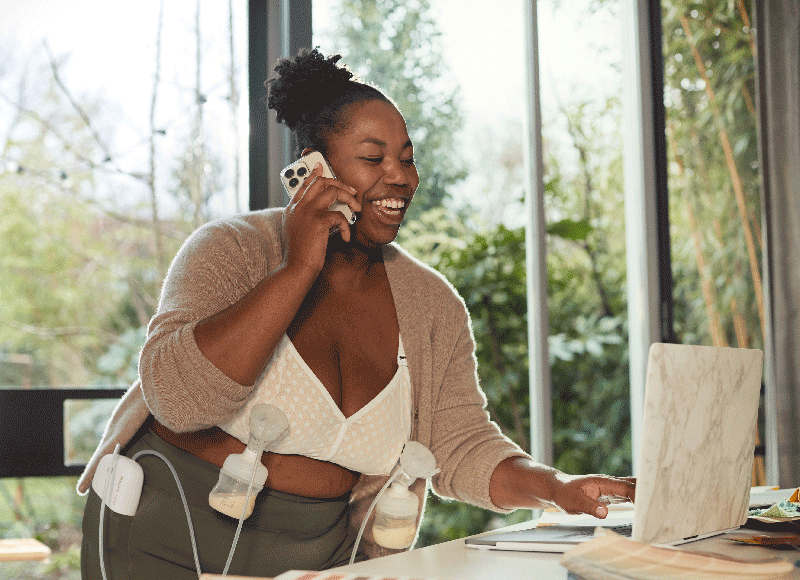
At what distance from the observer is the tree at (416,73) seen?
8.45ft

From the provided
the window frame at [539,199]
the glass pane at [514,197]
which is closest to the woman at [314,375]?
the window frame at [539,199]

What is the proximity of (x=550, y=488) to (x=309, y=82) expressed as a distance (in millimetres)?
849

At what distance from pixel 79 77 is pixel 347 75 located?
0.91 m

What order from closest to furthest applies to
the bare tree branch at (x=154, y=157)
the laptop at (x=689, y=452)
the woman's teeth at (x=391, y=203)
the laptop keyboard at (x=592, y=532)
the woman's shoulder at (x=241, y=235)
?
1. the laptop at (x=689, y=452)
2. the laptop keyboard at (x=592, y=532)
3. the woman's shoulder at (x=241, y=235)
4. the woman's teeth at (x=391, y=203)
5. the bare tree branch at (x=154, y=157)

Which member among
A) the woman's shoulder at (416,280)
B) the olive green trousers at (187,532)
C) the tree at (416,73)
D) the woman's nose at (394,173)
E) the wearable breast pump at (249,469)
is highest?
the tree at (416,73)

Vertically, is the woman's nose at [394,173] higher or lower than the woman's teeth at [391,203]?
higher

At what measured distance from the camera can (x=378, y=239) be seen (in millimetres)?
1410

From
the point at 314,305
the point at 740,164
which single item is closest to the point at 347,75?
the point at 314,305

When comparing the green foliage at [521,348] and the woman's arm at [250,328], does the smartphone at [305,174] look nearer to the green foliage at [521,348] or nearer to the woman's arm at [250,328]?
the woman's arm at [250,328]

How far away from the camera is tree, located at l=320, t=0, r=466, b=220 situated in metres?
2.57

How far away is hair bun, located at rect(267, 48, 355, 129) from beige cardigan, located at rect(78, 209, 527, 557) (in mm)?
215

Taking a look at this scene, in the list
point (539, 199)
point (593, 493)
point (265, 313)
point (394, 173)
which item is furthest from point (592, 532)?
point (539, 199)

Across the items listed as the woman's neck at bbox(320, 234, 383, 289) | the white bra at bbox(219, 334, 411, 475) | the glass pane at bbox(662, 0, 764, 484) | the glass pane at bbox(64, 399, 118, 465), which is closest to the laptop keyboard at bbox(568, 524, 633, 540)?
the white bra at bbox(219, 334, 411, 475)

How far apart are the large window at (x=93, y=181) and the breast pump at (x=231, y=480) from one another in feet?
2.66
